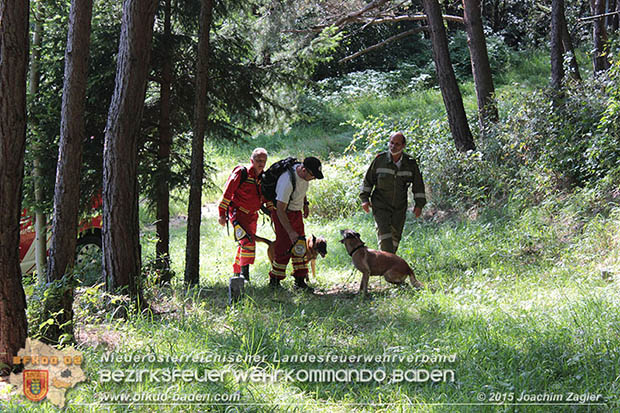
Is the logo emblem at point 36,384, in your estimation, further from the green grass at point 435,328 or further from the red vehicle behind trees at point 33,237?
the red vehicle behind trees at point 33,237

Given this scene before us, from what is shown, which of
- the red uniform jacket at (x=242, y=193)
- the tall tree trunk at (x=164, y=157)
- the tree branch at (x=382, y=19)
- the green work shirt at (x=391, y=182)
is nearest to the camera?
the red uniform jacket at (x=242, y=193)

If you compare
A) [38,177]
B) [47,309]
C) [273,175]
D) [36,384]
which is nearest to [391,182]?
[273,175]

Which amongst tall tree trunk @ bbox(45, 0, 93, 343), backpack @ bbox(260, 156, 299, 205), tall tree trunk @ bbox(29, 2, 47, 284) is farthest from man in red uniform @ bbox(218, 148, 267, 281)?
tall tree trunk @ bbox(29, 2, 47, 284)

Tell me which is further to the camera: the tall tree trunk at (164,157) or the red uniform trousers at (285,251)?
the tall tree trunk at (164,157)

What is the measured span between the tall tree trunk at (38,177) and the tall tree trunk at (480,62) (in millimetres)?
9033

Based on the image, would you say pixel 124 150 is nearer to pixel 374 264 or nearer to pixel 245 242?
pixel 245 242

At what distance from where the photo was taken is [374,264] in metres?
7.37

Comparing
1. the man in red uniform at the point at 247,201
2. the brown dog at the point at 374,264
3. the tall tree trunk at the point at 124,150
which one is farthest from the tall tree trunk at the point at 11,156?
the brown dog at the point at 374,264

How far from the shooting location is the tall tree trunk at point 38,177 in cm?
799

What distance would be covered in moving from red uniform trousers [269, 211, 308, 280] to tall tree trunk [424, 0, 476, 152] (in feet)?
19.7

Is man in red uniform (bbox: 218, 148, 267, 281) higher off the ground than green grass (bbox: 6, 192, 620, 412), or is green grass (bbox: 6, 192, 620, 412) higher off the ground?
man in red uniform (bbox: 218, 148, 267, 281)

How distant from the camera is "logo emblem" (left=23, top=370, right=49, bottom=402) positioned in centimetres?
416

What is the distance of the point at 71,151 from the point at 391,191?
14.7ft

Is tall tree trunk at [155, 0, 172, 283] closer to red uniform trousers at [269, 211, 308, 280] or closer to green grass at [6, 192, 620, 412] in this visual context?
green grass at [6, 192, 620, 412]
